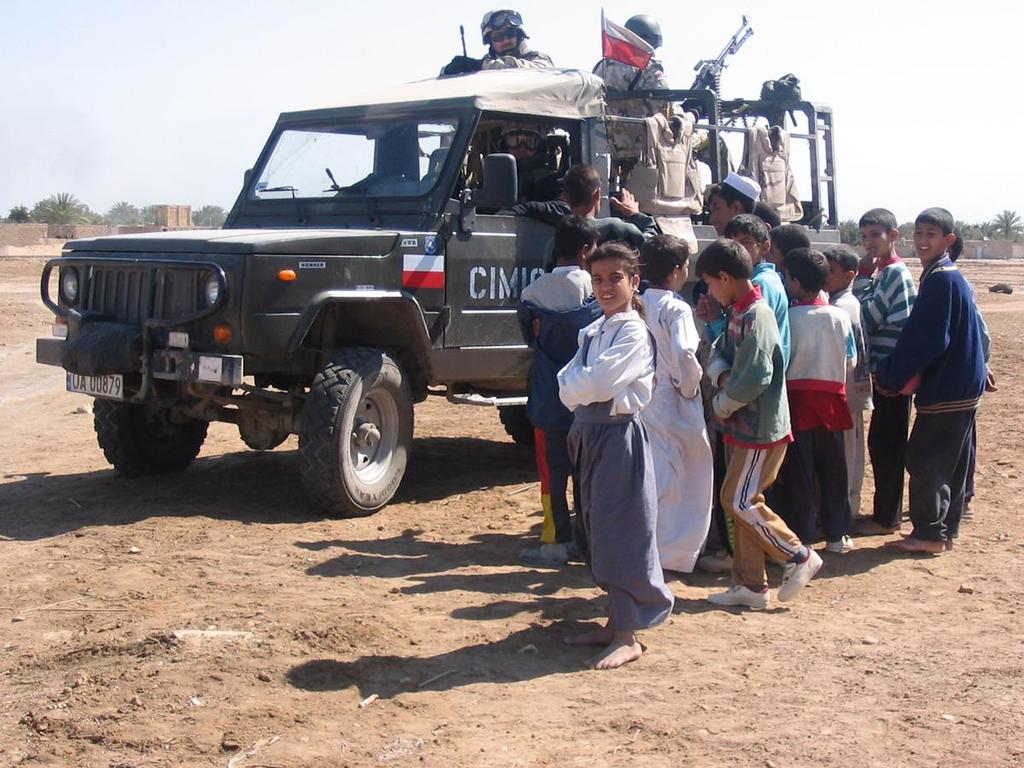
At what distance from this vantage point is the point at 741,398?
4.82 m

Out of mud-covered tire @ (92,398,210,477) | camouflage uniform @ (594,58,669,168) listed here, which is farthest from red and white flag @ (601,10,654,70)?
mud-covered tire @ (92,398,210,477)

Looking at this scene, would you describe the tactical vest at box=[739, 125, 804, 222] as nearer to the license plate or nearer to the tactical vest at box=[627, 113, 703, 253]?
the tactical vest at box=[627, 113, 703, 253]

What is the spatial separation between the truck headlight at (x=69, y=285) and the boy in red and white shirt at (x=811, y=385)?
378 cm

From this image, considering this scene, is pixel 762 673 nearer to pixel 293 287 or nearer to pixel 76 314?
pixel 293 287

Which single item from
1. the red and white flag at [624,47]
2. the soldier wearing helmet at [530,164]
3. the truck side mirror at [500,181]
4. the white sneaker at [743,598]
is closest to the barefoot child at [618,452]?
the white sneaker at [743,598]

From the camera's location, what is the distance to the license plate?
251 inches

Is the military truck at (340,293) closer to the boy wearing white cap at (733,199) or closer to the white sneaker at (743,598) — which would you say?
the boy wearing white cap at (733,199)

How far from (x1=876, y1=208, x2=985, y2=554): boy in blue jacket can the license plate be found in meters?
3.75

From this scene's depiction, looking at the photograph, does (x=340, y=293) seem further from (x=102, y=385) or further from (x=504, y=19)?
(x=504, y=19)

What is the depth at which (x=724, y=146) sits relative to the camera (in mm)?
8875

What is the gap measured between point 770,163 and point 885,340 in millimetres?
2934

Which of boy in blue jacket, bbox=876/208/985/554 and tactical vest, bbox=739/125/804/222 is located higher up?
tactical vest, bbox=739/125/804/222

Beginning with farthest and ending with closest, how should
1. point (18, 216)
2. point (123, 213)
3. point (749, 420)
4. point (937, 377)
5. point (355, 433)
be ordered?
point (123, 213) → point (18, 216) → point (355, 433) → point (937, 377) → point (749, 420)

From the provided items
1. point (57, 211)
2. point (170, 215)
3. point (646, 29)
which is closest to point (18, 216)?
point (57, 211)
